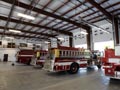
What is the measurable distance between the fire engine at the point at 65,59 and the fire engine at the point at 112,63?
353cm

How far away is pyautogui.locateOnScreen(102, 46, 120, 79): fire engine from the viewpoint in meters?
6.36

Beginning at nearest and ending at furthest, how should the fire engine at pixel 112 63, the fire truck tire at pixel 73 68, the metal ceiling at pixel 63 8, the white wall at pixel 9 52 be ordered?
the fire engine at pixel 112 63
the fire truck tire at pixel 73 68
the metal ceiling at pixel 63 8
the white wall at pixel 9 52

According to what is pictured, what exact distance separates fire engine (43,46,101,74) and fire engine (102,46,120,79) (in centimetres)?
353

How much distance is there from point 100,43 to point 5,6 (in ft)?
47.2

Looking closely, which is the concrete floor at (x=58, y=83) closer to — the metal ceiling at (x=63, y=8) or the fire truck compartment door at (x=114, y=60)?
the fire truck compartment door at (x=114, y=60)

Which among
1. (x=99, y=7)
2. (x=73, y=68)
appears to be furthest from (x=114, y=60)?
(x=99, y=7)

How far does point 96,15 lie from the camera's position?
15125 millimetres

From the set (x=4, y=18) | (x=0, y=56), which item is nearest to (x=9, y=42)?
(x=0, y=56)

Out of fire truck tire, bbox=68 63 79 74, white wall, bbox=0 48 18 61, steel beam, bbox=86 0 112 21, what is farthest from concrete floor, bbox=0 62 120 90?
white wall, bbox=0 48 18 61

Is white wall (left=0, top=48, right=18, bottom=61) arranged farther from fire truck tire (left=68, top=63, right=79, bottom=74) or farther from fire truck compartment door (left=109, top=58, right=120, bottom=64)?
fire truck compartment door (left=109, top=58, right=120, bottom=64)

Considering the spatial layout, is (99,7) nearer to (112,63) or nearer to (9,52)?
(112,63)

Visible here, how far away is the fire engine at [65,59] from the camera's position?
9.19m

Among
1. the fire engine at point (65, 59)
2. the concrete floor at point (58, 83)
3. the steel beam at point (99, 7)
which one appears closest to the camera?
the concrete floor at point (58, 83)

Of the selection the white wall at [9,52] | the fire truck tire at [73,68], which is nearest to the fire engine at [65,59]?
the fire truck tire at [73,68]
